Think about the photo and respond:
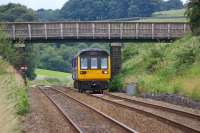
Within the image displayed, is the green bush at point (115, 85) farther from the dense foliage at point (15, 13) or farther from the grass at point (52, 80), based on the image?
the dense foliage at point (15, 13)

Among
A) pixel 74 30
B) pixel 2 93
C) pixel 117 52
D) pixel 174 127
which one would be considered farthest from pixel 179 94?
pixel 74 30

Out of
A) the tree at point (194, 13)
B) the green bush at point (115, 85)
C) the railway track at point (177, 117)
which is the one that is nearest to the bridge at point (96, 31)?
the green bush at point (115, 85)

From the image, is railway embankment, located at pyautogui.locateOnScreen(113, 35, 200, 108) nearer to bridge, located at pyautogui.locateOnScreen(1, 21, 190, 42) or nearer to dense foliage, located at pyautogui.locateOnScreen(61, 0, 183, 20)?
bridge, located at pyautogui.locateOnScreen(1, 21, 190, 42)

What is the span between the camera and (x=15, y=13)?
110438mm

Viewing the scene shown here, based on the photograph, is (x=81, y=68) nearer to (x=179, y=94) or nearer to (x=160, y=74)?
(x=160, y=74)

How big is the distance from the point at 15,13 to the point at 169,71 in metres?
74.7

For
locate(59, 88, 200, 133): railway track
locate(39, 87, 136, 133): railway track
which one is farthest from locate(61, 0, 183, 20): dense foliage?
locate(39, 87, 136, 133): railway track

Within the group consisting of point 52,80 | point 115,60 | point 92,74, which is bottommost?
point 52,80

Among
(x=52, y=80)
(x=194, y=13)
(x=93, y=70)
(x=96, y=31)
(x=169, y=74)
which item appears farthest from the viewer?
(x=52, y=80)

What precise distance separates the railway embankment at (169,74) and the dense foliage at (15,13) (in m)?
56.3

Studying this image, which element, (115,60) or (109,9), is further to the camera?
(109,9)

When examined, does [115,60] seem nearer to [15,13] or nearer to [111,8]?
[15,13]

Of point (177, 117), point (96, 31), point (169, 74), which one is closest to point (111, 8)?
point (96, 31)

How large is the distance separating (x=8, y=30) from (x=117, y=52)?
441 inches
